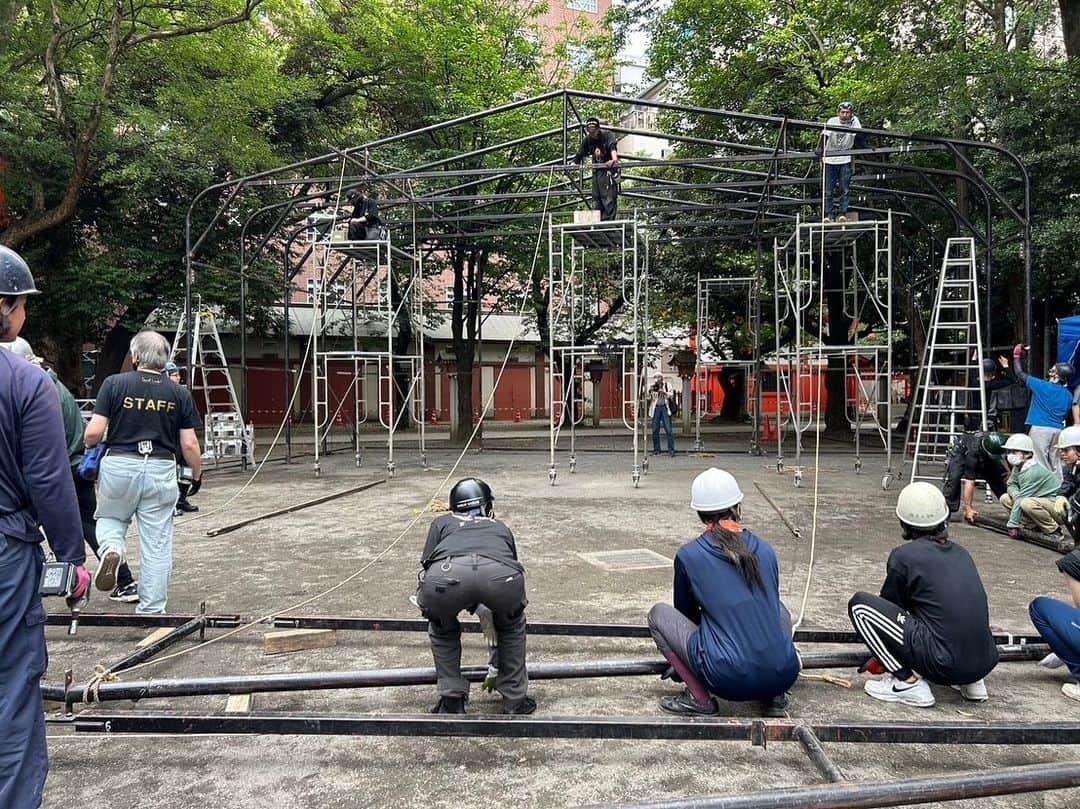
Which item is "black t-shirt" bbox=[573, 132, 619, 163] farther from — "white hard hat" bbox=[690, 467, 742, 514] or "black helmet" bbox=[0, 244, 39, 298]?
"black helmet" bbox=[0, 244, 39, 298]

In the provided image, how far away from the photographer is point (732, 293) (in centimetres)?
2177

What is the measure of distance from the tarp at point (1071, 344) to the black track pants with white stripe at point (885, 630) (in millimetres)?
8363

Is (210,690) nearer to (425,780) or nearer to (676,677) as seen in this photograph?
(425,780)

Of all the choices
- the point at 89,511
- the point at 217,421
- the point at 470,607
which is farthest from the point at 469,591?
the point at 217,421

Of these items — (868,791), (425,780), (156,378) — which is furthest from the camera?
(156,378)

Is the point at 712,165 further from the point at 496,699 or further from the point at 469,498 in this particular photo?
the point at 496,699

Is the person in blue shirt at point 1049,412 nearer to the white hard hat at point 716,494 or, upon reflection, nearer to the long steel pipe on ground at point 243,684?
the white hard hat at point 716,494

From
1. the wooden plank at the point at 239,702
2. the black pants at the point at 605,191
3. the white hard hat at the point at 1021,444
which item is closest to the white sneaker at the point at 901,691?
the wooden plank at the point at 239,702

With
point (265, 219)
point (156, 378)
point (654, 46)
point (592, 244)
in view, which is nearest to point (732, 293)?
point (654, 46)

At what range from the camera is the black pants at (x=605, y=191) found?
Result: 10.8 m

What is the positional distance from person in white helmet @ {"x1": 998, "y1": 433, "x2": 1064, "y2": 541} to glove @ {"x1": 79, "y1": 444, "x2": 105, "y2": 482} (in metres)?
9.04

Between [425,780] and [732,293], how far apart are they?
66.8ft

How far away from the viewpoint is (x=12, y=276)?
8.20 ft

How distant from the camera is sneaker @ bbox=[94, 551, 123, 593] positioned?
4.74 m
